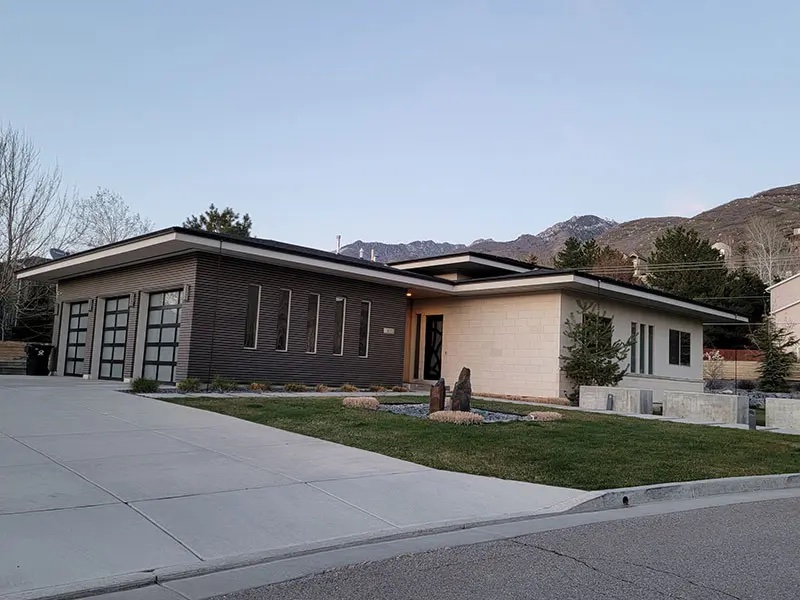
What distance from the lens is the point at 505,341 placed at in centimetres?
2273

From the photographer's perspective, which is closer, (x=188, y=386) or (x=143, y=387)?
(x=143, y=387)

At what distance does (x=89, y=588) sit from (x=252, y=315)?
48.9 feet

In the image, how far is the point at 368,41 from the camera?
18.9 m

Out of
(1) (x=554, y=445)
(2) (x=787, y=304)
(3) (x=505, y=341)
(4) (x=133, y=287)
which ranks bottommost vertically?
(1) (x=554, y=445)

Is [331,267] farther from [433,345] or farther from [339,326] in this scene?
[433,345]

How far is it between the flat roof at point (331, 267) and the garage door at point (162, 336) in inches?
48.6

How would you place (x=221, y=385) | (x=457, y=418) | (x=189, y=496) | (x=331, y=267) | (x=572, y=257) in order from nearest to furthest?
(x=189, y=496), (x=457, y=418), (x=221, y=385), (x=331, y=267), (x=572, y=257)

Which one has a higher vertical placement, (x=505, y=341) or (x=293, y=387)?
(x=505, y=341)

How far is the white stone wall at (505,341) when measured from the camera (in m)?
21.4

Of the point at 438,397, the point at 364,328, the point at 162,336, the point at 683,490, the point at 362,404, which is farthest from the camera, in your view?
the point at 364,328

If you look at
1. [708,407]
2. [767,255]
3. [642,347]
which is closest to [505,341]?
[642,347]

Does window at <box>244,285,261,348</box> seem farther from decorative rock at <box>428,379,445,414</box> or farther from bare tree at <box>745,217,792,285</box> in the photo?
bare tree at <box>745,217,792,285</box>

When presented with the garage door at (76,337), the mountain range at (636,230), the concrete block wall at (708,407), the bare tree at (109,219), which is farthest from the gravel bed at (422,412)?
the mountain range at (636,230)

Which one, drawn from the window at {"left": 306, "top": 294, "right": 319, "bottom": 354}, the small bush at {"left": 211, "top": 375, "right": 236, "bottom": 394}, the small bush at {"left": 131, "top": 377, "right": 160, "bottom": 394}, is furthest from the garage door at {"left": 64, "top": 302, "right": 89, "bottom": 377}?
the small bush at {"left": 131, "top": 377, "right": 160, "bottom": 394}
